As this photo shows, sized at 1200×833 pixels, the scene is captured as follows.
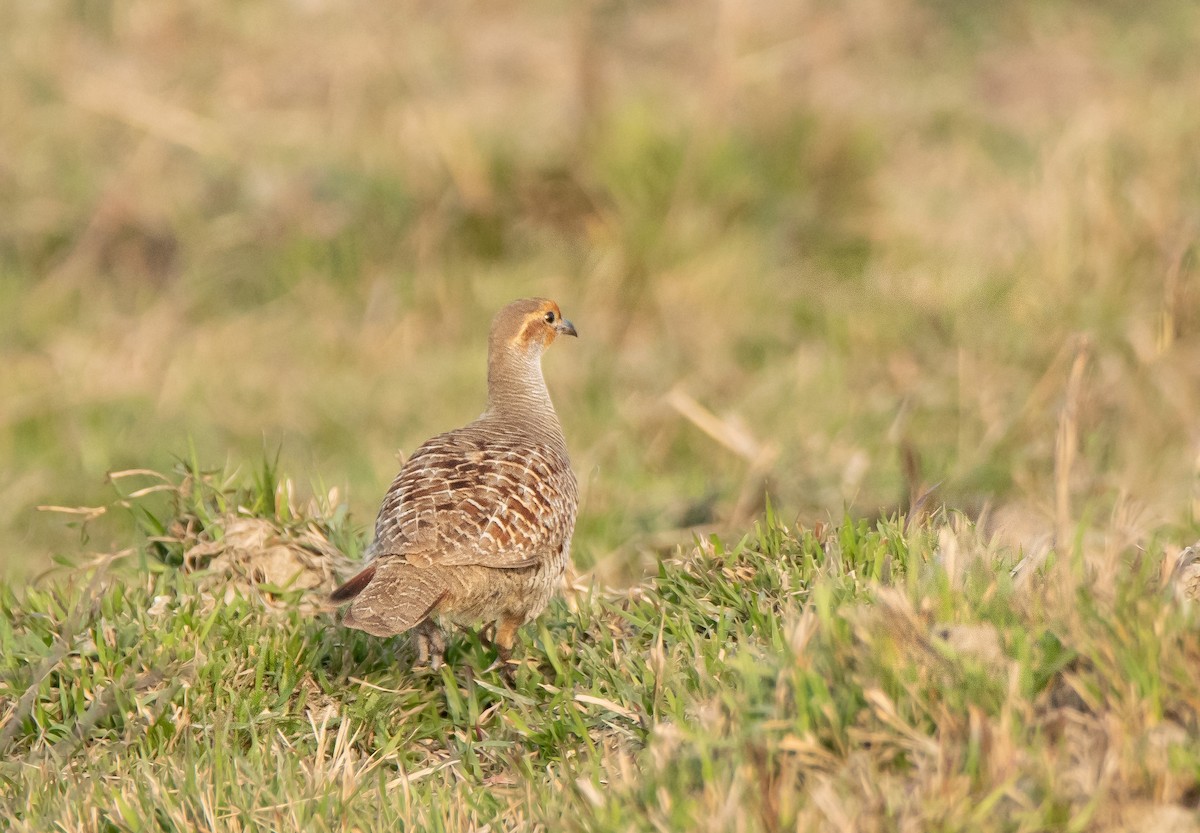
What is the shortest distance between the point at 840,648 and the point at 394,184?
7673 mm

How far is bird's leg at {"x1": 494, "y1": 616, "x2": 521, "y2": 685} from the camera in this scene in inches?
176


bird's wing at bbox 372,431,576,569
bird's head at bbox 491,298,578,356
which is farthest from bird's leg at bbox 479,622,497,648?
bird's head at bbox 491,298,578,356

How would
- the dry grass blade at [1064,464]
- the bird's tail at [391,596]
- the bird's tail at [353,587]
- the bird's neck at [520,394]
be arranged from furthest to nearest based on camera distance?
the bird's neck at [520,394] < the bird's tail at [353,587] < the bird's tail at [391,596] < the dry grass blade at [1064,464]

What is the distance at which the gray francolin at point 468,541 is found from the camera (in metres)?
4.16

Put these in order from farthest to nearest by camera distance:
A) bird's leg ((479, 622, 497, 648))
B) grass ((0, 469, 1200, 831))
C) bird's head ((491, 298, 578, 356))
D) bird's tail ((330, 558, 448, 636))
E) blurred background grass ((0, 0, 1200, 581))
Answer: blurred background grass ((0, 0, 1200, 581))
bird's head ((491, 298, 578, 356))
bird's leg ((479, 622, 497, 648))
bird's tail ((330, 558, 448, 636))
grass ((0, 469, 1200, 831))

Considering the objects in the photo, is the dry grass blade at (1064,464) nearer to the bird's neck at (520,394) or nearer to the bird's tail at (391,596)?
the bird's tail at (391,596)

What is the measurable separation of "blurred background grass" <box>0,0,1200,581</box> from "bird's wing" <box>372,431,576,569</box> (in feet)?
5.48

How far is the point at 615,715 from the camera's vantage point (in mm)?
3969

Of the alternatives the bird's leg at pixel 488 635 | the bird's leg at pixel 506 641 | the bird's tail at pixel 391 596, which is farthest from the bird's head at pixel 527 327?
the bird's tail at pixel 391 596

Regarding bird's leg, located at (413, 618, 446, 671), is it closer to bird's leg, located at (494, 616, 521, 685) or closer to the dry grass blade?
bird's leg, located at (494, 616, 521, 685)

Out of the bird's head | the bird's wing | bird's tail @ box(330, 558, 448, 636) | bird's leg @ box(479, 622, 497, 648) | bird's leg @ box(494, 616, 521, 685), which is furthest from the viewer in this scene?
the bird's head

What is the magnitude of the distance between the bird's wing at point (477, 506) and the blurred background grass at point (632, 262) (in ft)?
5.48

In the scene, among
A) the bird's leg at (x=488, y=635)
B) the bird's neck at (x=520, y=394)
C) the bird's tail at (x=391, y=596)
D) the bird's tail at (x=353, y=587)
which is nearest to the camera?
the bird's tail at (x=391, y=596)

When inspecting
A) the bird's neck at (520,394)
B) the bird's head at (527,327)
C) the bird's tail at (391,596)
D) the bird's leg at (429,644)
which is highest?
the bird's head at (527,327)
